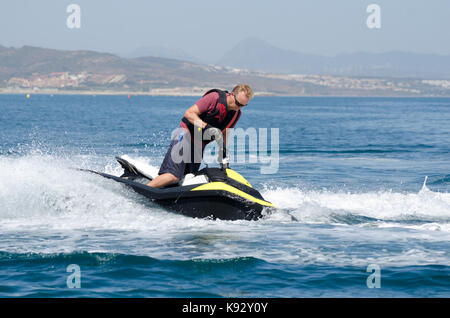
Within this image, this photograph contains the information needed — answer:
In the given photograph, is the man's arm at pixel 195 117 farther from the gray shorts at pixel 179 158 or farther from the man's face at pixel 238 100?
the man's face at pixel 238 100

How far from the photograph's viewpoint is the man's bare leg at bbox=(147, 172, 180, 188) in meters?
8.64

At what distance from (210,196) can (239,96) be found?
4.67 ft

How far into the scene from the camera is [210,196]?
847 cm

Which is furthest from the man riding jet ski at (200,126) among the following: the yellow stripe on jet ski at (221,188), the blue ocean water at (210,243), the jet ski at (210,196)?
the blue ocean water at (210,243)

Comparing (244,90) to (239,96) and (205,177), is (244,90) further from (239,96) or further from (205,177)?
(205,177)

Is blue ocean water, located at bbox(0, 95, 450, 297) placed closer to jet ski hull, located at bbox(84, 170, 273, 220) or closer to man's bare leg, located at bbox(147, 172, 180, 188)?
jet ski hull, located at bbox(84, 170, 273, 220)

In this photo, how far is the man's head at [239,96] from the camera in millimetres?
8258

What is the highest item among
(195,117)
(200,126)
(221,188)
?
(195,117)

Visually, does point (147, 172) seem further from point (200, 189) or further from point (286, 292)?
point (286, 292)

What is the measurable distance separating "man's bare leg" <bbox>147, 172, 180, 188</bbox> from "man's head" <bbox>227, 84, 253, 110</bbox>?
128 cm

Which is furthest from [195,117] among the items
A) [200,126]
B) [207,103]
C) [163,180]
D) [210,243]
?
[210,243]

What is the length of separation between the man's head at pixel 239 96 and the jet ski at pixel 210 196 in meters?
0.94
